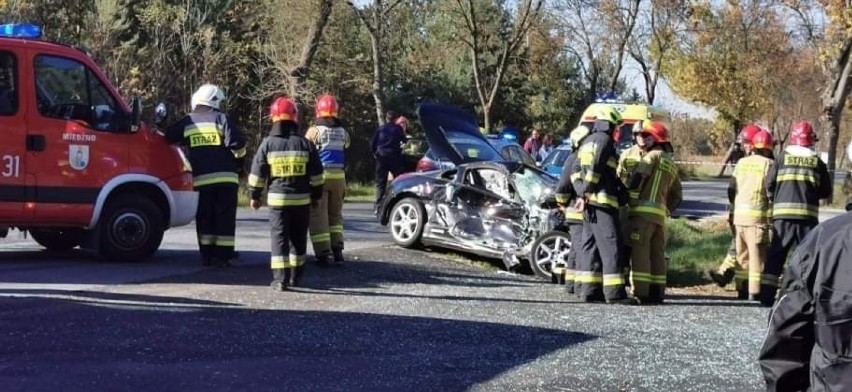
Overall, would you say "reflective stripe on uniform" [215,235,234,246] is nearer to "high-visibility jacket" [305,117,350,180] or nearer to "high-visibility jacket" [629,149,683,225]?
"high-visibility jacket" [305,117,350,180]

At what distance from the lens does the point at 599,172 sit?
9.96m

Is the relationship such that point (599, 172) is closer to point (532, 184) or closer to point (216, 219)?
point (532, 184)

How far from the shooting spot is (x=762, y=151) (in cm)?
Answer: 1127

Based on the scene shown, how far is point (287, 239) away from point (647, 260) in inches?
144

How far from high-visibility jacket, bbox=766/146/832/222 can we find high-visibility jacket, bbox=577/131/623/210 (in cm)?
194

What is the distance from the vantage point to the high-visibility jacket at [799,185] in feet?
34.7

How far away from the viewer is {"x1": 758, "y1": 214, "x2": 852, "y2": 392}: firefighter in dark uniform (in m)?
2.96

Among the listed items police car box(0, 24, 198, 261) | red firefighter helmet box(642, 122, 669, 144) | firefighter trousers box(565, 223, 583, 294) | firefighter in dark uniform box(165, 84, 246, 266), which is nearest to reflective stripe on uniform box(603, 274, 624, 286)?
firefighter trousers box(565, 223, 583, 294)

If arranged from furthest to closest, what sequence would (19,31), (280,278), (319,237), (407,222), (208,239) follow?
1. (407,222)
2. (319,237)
3. (208,239)
4. (19,31)
5. (280,278)

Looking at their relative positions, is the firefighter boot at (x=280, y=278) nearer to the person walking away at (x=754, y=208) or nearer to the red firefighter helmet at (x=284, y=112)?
the red firefighter helmet at (x=284, y=112)

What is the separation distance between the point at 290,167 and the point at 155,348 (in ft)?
10.5

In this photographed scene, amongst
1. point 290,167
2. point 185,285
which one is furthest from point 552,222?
point 185,285

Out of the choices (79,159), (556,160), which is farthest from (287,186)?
(556,160)

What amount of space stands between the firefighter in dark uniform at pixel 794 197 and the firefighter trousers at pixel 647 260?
4.15 ft
